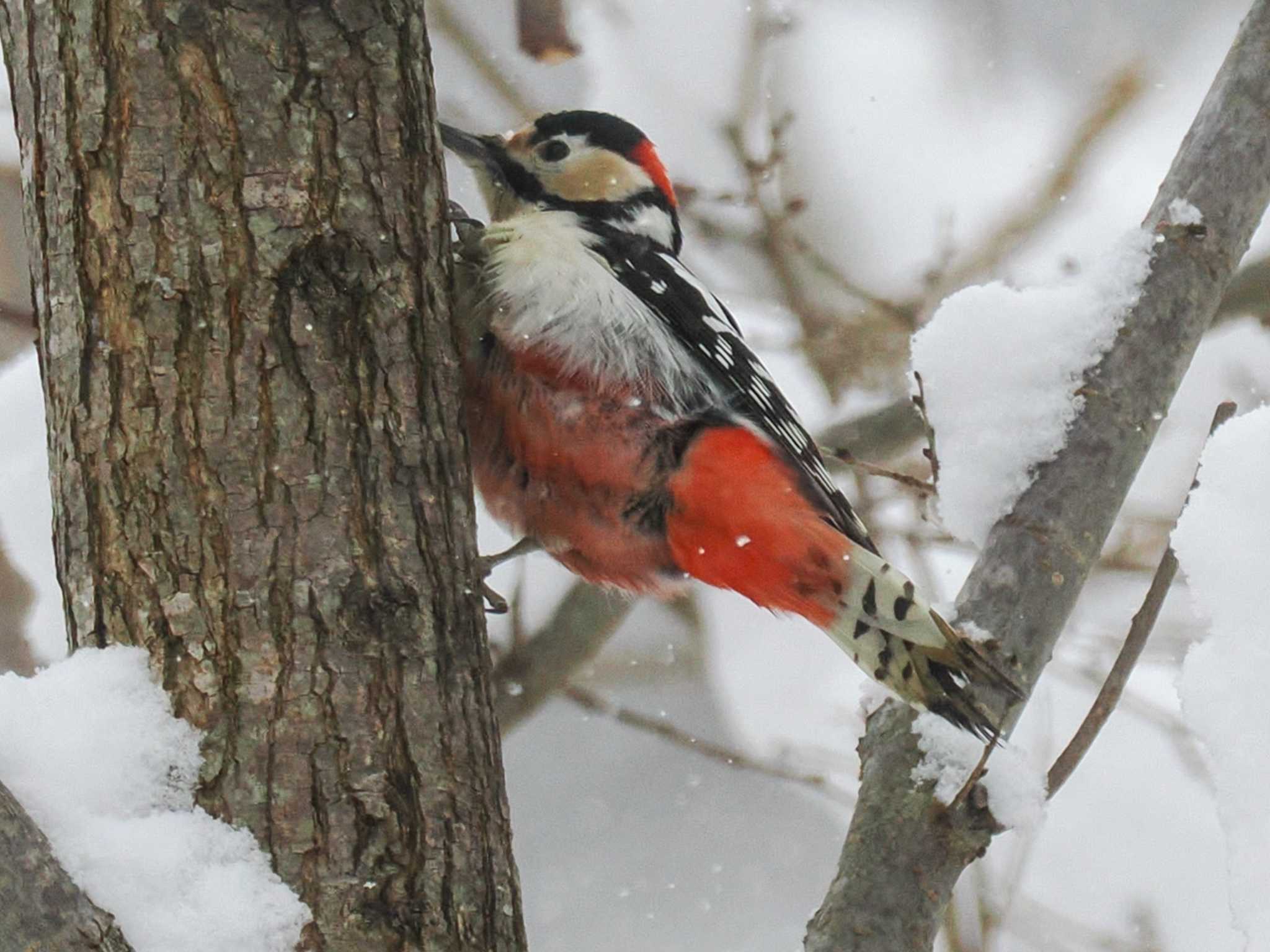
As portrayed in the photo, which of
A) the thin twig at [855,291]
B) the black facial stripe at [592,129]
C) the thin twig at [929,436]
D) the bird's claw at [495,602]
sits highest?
the thin twig at [855,291]

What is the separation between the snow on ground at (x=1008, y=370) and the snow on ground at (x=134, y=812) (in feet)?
4.25

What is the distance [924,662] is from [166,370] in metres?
1.18

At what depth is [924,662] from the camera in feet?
7.52

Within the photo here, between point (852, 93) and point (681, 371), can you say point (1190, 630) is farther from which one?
point (681, 371)

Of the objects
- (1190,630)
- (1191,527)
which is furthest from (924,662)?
(1190,630)

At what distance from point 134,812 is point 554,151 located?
185 centimetres

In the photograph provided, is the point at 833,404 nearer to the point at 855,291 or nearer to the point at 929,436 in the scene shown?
the point at 855,291

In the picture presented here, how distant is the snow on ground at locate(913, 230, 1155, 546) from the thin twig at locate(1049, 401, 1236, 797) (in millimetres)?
275

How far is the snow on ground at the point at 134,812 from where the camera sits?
1.65 meters

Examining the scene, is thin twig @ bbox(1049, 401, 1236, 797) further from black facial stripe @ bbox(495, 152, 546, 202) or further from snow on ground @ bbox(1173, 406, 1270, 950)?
black facial stripe @ bbox(495, 152, 546, 202)

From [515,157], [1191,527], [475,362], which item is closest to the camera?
[1191,527]

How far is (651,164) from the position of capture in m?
3.35

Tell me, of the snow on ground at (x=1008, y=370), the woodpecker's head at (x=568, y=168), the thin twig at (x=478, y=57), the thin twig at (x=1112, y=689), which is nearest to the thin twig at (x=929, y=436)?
the snow on ground at (x=1008, y=370)

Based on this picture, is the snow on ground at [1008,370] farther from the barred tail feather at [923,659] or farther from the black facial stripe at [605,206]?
the black facial stripe at [605,206]
